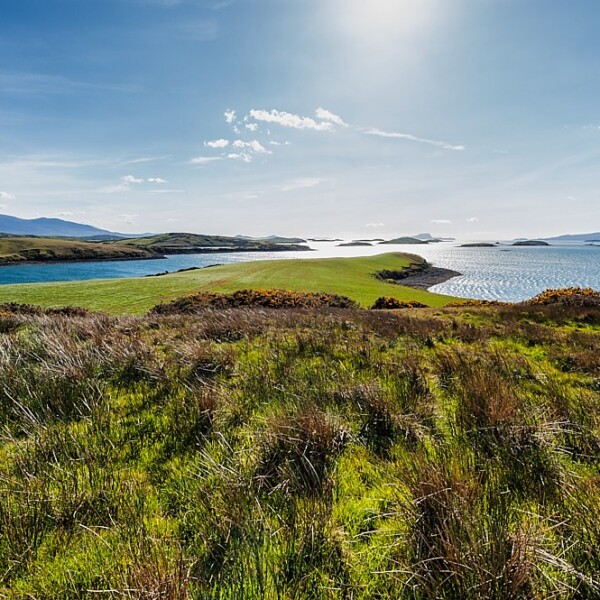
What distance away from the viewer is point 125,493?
2.70 m

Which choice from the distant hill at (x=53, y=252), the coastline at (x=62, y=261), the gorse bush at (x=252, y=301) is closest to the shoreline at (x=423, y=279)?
the gorse bush at (x=252, y=301)

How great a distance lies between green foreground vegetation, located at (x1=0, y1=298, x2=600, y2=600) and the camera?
6.30 ft

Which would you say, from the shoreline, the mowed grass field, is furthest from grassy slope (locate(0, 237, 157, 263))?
the shoreline

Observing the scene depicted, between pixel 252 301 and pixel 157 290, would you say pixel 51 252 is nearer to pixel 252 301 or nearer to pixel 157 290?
pixel 157 290

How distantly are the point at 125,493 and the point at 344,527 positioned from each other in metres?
1.89

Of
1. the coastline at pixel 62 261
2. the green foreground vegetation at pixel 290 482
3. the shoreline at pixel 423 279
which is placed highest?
the coastline at pixel 62 261

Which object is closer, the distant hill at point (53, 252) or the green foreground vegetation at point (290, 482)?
the green foreground vegetation at point (290, 482)

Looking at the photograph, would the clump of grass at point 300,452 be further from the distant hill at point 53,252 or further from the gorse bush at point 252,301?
the distant hill at point 53,252

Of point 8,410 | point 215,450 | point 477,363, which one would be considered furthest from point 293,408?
point 477,363

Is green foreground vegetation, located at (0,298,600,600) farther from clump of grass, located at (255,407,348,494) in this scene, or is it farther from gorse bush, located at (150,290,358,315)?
gorse bush, located at (150,290,358,315)

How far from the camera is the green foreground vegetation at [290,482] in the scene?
1.92 meters

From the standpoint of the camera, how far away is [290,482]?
2.84m

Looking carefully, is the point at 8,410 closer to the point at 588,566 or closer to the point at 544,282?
the point at 588,566

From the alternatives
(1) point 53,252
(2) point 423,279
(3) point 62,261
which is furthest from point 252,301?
(1) point 53,252
